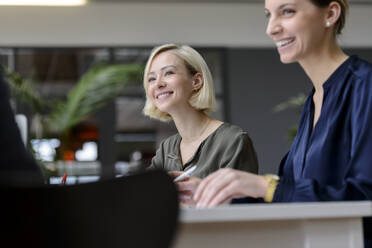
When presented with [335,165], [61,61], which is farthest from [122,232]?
[61,61]

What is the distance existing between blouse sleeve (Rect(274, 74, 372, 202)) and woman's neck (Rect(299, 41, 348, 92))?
0.17m

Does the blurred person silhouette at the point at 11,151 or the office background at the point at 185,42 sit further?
the office background at the point at 185,42

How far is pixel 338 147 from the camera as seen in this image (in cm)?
147

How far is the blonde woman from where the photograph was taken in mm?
2365

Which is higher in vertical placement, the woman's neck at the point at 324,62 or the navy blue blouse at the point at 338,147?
the woman's neck at the point at 324,62

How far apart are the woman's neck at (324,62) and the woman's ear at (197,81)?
3.06 feet

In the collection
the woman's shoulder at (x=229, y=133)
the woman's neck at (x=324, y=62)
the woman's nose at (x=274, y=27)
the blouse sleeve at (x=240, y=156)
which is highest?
the woman's nose at (x=274, y=27)

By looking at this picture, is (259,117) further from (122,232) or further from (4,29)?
(122,232)

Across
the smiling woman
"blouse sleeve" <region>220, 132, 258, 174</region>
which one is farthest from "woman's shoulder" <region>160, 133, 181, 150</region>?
the smiling woman

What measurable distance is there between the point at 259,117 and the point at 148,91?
5520 mm

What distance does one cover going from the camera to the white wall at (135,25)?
25.2 feet

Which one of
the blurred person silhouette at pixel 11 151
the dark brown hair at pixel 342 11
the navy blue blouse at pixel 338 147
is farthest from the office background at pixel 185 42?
the blurred person silhouette at pixel 11 151

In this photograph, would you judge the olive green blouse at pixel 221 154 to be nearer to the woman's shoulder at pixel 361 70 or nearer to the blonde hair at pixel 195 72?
the blonde hair at pixel 195 72

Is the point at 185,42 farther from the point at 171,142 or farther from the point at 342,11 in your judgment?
the point at 342,11
